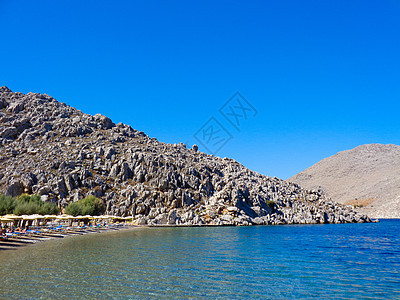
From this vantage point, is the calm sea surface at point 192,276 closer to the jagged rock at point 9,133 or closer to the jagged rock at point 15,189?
the jagged rock at point 15,189

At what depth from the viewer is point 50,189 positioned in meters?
118

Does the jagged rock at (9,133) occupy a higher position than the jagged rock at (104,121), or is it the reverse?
the jagged rock at (104,121)

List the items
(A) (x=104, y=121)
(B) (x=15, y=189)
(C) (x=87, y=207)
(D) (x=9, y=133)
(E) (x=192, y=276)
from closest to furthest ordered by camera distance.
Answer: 1. (E) (x=192, y=276)
2. (C) (x=87, y=207)
3. (B) (x=15, y=189)
4. (D) (x=9, y=133)
5. (A) (x=104, y=121)

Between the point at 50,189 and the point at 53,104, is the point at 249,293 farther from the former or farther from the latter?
the point at 53,104

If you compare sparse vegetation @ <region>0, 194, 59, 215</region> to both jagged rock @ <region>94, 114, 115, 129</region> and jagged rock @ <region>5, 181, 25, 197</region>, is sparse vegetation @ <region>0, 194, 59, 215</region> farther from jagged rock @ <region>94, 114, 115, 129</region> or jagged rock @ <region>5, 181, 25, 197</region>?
jagged rock @ <region>94, 114, 115, 129</region>

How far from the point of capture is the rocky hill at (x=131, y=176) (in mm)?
122312

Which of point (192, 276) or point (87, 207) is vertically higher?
point (87, 207)

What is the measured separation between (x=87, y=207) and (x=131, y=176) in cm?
3301

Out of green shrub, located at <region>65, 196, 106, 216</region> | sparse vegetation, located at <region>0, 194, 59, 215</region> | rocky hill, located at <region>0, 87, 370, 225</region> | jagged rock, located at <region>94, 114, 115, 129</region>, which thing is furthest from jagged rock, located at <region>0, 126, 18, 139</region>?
sparse vegetation, located at <region>0, 194, 59, 215</region>

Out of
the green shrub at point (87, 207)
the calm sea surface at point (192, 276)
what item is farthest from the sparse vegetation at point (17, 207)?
the calm sea surface at point (192, 276)

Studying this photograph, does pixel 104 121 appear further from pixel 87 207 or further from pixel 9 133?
pixel 87 207

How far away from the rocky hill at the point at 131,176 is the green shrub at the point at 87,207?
7.62m

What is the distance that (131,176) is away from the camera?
5413 inches

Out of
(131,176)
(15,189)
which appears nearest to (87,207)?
(15,189)
